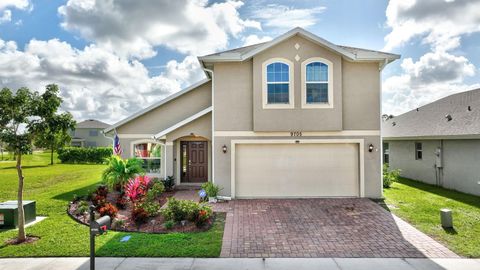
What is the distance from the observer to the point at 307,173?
1212 centimetres

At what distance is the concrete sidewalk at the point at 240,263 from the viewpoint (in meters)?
5.93

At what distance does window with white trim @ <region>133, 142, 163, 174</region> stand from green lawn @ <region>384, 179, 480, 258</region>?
11.1 metres

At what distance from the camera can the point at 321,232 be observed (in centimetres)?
802

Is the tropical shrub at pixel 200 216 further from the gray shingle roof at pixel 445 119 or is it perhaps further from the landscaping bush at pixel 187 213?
the gray shingle roof at pixel 445 119

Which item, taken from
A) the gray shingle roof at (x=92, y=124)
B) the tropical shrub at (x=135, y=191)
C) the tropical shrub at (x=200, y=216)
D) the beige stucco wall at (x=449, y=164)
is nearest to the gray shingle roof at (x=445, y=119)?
the beige stucco wall at (x=449, y=164)

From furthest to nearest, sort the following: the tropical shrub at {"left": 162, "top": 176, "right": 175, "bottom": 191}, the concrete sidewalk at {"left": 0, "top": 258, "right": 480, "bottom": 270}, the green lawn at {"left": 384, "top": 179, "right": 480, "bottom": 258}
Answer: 1. the tropical shrub at {"left": 162, "top": 176, "right": 175, "bottom": 191}
2. the green lawn at {"left": 384, "top": 179, "right": 480, "bottom": 258}
3. the concrete sidewalk at {"left": 0, "top": 258, "right": 480, "bottom": 270}

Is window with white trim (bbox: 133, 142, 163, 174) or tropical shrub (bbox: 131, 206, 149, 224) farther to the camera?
window with white trim (bbox: 133, 142, 163, 174)

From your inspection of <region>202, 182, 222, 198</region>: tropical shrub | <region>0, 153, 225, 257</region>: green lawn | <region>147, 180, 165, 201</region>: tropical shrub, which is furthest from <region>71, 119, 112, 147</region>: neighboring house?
Result: <region>0, 153, 225, 257</region>: green lawn

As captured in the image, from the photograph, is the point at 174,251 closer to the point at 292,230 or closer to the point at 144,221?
the point at 144,221

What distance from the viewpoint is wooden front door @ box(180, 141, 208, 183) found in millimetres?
14625

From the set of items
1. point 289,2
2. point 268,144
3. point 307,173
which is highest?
point 289,2

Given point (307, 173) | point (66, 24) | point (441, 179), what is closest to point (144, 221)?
point (307, 173)

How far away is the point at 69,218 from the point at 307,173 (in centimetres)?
915

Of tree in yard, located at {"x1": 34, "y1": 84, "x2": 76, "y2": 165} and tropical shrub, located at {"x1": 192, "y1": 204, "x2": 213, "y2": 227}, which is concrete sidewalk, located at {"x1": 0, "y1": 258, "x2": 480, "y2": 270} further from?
tree in yard, located at {"x1": 34, "y1": 84, "x2": 76, "y2": 165}
